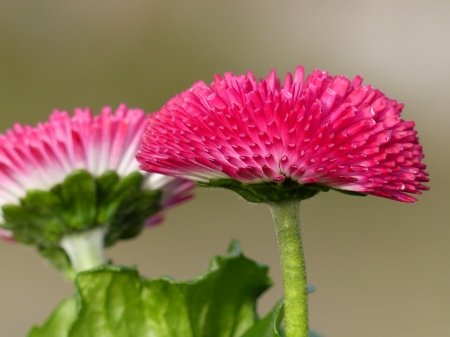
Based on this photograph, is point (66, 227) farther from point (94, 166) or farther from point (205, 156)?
point (205, 156)

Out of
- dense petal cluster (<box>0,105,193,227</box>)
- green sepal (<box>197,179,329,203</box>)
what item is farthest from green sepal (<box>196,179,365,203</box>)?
dense petal cluster (<box>0,105,193,227</box>)

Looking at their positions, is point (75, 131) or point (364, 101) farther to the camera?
point (75, 131)

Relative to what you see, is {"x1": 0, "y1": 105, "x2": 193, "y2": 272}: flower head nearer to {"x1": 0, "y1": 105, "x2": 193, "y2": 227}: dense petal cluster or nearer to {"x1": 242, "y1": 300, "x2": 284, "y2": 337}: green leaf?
{"x1": 0, "y1": 105, "x2": 193, "y2": 227}: dense petal cluster

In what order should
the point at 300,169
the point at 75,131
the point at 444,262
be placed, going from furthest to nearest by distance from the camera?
the point at 444,262
the point at 75,131
the point at 300,169

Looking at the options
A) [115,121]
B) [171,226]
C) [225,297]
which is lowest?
[225,297]

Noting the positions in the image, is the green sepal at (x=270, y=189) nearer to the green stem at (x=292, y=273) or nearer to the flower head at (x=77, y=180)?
the green stem at (x=292, y=273)

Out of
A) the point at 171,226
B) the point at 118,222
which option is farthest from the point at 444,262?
the point at 118,222

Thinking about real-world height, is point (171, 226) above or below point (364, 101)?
above
